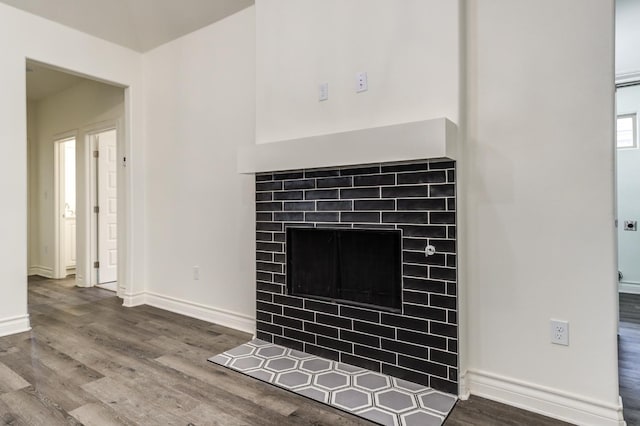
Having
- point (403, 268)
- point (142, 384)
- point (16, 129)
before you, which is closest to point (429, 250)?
point (403, 268)

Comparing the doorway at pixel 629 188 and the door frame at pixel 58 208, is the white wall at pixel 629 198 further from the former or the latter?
the door frame at pixel 58 208

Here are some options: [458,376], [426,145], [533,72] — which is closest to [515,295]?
[458,376]

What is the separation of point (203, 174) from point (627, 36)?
13.5 feet

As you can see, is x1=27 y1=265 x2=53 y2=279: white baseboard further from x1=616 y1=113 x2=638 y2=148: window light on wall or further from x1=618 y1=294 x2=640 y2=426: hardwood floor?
x1=616 y1=113 x2=638 y2=148: window light on wall

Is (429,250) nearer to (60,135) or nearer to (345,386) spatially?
(345,386)

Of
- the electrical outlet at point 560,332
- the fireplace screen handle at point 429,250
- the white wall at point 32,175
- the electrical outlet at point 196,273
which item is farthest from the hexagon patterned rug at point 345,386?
the white wall at point 32,175

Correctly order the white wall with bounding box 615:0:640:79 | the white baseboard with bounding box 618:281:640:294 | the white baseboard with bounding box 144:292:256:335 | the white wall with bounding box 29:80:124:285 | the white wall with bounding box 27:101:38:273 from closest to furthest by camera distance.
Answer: the white wall with bounding box 615:0:640:79
the white baseboard with bounding box 144:292:256:335
the white baseboard with bounding box 618:281:640:294
the white wall with bounding box 29:80:124:285
the white wall with bounding box 27:101:38:273

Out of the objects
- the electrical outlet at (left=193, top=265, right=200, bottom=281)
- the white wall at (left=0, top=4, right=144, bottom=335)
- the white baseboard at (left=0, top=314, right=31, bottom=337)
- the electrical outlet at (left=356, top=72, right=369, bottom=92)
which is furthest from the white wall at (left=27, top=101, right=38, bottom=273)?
the electrical outlet at (left=356, top=72, right=369, bottom=92)

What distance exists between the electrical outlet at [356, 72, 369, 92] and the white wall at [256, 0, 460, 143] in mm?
25

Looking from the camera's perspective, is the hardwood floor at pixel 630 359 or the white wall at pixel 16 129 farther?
the white wall at pixel 16 129

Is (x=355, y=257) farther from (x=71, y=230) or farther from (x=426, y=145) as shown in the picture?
(x=71, y=230)

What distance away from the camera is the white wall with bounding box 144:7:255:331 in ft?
10.3

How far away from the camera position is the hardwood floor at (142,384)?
183 cm

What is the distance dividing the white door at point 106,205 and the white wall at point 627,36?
5509mm
